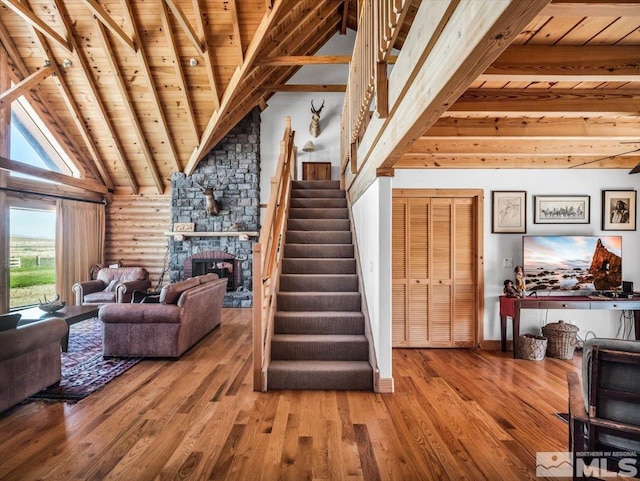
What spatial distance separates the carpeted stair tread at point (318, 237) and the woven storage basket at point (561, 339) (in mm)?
2751

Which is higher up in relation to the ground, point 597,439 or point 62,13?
point 62,13

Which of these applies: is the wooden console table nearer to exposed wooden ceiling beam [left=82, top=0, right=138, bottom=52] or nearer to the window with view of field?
exposed wooden ceiling beam [left=82, top=0, right=138, bottom=52]

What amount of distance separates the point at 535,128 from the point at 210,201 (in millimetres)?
6136

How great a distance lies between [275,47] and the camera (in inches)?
246

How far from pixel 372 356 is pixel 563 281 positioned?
294 cm

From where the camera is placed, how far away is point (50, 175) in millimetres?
6383

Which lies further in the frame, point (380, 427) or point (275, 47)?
point (275, 47)

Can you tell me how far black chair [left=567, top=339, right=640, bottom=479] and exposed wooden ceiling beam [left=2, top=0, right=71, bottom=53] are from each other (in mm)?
6957

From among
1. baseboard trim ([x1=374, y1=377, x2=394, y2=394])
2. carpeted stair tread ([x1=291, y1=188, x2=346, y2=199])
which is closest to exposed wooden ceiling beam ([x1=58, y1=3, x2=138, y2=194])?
carpeted stair tread ([x1=291, y1=188, x2=346, y2=199])

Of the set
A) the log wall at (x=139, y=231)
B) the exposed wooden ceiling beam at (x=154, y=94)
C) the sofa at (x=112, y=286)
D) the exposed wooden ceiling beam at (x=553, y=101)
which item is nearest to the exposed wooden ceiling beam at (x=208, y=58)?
the exposed wooden ceiling beam at (x=154, y=94)

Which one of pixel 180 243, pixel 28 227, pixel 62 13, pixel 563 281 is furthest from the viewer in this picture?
pixel 180 243

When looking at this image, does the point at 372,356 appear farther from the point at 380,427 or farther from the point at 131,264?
the point at 131,264

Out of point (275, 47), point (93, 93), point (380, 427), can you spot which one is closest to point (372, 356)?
point (380, 427)

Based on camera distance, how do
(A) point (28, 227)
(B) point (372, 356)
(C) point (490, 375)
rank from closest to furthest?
(B) point (372, 356) < (C) point (490, 375) < (A) point (28, 227)
